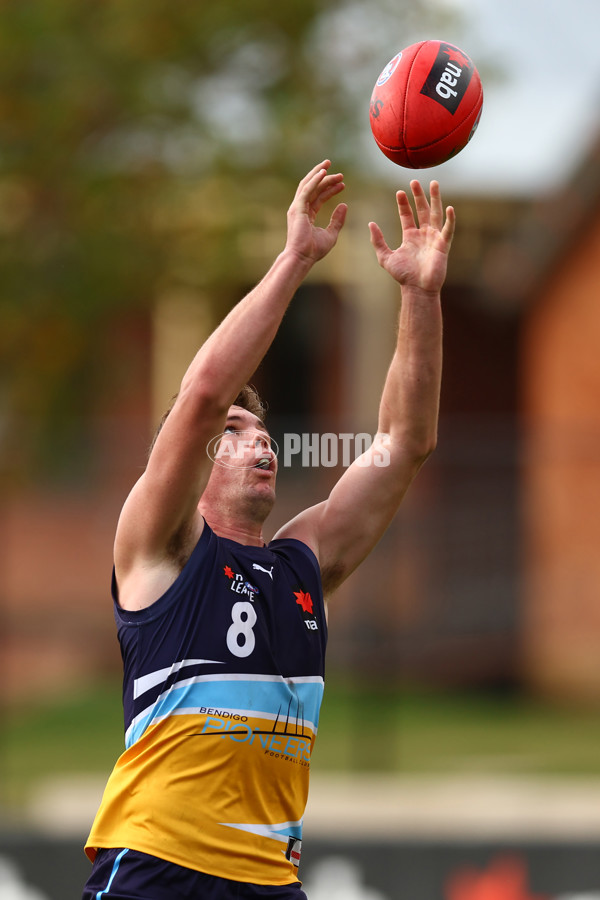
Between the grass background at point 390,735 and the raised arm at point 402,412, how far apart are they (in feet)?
25.8

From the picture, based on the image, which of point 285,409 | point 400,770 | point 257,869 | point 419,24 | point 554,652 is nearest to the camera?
point 257,869

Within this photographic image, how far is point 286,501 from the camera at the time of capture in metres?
17.5

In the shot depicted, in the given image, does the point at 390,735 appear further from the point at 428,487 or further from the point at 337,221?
the point at 337,221

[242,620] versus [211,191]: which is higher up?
[211,191]

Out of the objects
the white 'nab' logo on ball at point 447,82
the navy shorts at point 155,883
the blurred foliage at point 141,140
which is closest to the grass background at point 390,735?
the blurred foliage at point 141,140

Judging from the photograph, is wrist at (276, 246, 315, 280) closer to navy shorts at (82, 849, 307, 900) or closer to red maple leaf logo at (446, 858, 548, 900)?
navy shorts at (82, 849, 307, 900)

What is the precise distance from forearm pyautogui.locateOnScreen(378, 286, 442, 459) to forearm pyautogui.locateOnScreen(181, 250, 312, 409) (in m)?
0.75

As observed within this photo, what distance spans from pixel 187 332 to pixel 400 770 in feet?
28.5

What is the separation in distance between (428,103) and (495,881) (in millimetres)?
5474

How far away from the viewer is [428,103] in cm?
466

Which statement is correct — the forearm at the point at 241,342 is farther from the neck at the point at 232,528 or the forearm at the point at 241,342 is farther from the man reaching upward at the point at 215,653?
the neck at the point at 232,528

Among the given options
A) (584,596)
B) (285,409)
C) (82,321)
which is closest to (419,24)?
(82,321)

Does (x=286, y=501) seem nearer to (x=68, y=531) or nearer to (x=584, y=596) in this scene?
(x=68, y=531)

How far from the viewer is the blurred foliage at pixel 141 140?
13000mm
